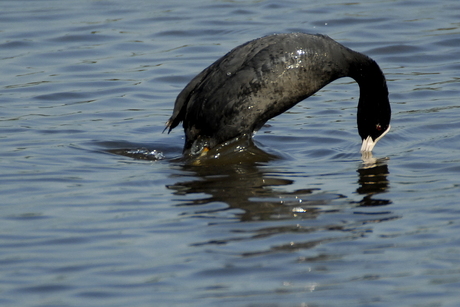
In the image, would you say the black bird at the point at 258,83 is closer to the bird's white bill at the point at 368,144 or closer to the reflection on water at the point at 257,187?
the bird's white bill at the point at 368,144

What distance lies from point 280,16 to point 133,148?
660 cm

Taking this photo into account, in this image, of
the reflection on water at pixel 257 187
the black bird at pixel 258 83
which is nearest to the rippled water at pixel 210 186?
the reflection on water at pixel 257 187

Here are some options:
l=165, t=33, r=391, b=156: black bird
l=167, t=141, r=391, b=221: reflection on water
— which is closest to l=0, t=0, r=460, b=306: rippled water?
l=167, t=141, r=391, b=221: reflection on water

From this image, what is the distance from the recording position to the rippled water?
170 inches

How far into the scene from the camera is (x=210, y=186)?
6.38 m

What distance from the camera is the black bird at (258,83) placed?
7.18 metres

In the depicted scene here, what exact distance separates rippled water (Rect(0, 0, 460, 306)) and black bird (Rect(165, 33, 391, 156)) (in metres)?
0.31

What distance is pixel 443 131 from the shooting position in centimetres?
808

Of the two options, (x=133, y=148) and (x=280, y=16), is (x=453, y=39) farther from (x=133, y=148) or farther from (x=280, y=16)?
(x=133, y=148)

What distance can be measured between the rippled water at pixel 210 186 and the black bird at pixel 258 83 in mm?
308

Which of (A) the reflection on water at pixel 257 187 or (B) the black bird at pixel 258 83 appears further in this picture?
(B) the black bird at pixel 258 83

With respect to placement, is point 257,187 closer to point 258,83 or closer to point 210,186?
point 210,186

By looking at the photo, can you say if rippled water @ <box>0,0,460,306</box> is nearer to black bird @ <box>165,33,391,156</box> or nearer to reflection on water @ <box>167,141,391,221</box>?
reflection on water @ <box>167,141,391,221</box>

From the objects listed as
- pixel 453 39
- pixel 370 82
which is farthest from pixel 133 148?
pixel 453 39
